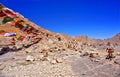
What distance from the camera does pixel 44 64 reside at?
17688 mm

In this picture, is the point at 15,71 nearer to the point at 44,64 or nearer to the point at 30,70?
the point at 30,70

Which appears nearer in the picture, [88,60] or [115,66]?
[115,66]

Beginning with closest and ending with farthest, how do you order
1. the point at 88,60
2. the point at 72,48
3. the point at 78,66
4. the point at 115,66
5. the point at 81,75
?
the point at 81,75 < the point at 115,66 < the point at 78,66 < the point at 88,60 < the point at 72,48

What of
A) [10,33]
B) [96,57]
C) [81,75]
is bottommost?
[81,75]

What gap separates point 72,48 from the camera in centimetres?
2559

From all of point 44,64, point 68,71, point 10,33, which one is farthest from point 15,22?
point 68,71

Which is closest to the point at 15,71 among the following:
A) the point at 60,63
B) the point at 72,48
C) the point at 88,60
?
the point at 60,63

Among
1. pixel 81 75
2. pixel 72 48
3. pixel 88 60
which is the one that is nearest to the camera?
pixel 81 75

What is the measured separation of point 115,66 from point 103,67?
33.1 inches

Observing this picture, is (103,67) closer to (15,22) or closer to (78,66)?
(78,66)

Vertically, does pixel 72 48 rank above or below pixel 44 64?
above

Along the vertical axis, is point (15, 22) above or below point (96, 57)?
above

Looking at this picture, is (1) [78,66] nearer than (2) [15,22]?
Yes

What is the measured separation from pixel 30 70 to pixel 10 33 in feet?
84.1
